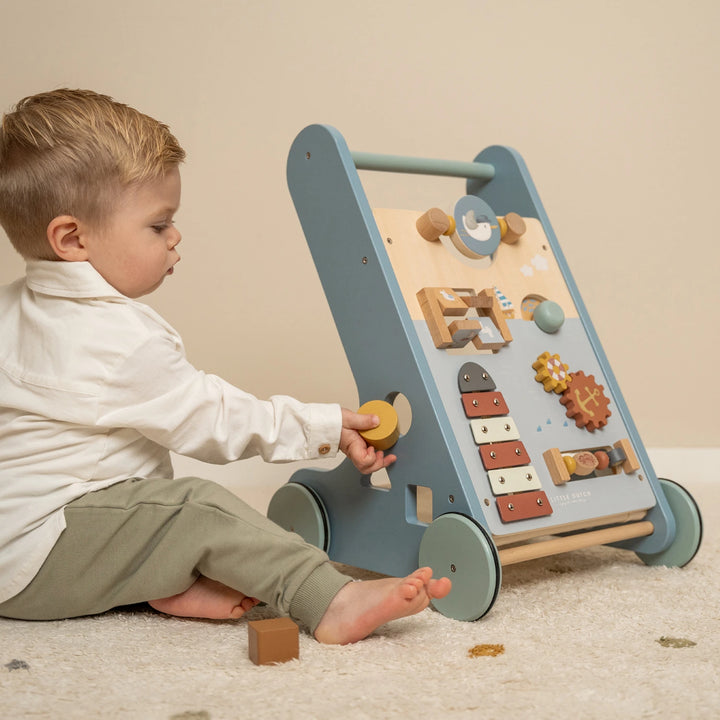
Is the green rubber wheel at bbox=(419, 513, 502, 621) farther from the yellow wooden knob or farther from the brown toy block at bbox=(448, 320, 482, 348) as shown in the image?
the brown toy block at bbox=(448, 320, 482, 348)

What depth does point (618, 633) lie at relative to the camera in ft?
2.89

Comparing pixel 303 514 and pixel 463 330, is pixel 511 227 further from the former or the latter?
pixel 303 514

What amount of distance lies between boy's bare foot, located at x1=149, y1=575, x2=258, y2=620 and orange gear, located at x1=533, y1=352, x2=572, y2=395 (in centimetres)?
49

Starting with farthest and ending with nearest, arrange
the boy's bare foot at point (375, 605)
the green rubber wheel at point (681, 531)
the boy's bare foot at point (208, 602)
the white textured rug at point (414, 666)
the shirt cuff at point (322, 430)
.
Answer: the green rubber wheel at point (681, 531) < the shirt cuff at point (322, 430) < the boy's bare foot at point (208, 602) < the boy's bare foot at point (375, 605) < the white textured rug at point (414, 666)

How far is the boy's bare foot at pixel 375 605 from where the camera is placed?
819 millimetres

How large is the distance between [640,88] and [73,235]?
150 cm

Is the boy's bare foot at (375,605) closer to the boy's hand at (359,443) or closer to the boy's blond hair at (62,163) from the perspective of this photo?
the boy's hand at (359,443)

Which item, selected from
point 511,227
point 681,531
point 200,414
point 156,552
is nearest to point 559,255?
point 511,227

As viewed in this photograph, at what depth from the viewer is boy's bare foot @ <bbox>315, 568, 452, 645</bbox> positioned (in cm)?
82

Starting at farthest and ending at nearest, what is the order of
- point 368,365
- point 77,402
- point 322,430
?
point 368,365 → point 322,430 → point 77,402

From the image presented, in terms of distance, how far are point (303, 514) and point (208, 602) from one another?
287mm

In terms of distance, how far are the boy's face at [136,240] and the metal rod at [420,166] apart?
13.1 inches

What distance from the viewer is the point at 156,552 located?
911mm

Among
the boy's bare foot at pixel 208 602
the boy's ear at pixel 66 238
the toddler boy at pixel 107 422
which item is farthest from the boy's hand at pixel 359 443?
the boy's ear at pixel 66 238
